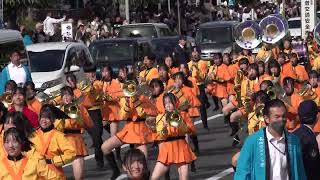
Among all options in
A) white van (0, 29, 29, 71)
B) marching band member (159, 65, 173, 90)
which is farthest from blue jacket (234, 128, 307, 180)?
white van (0, 29, 29, 71)

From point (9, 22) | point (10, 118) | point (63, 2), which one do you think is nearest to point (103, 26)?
point (9, 22)

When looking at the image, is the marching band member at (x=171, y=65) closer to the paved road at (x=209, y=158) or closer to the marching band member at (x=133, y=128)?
the paved road at (x=209, y=158)

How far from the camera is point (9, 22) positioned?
35531 mm

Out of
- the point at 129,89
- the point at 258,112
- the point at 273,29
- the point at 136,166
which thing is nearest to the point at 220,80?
the point at 273,29

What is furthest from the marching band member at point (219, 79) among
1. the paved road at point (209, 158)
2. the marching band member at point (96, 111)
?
the marching band member at point (96, 111)

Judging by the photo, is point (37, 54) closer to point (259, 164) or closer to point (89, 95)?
point (89, 95)

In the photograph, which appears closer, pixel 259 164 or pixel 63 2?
pixel 259 164

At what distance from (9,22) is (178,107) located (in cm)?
2280

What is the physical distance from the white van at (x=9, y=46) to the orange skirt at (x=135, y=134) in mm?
7030

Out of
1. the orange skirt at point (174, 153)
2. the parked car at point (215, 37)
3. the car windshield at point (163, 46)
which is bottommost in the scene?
the parked car at point (215, 37)

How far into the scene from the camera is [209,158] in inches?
672

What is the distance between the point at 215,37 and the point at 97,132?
1942 cm

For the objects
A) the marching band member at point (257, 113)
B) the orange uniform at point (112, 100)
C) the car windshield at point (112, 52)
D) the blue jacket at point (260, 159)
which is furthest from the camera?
the car windshield at point (112, 52)

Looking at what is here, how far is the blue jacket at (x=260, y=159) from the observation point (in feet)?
27.7
